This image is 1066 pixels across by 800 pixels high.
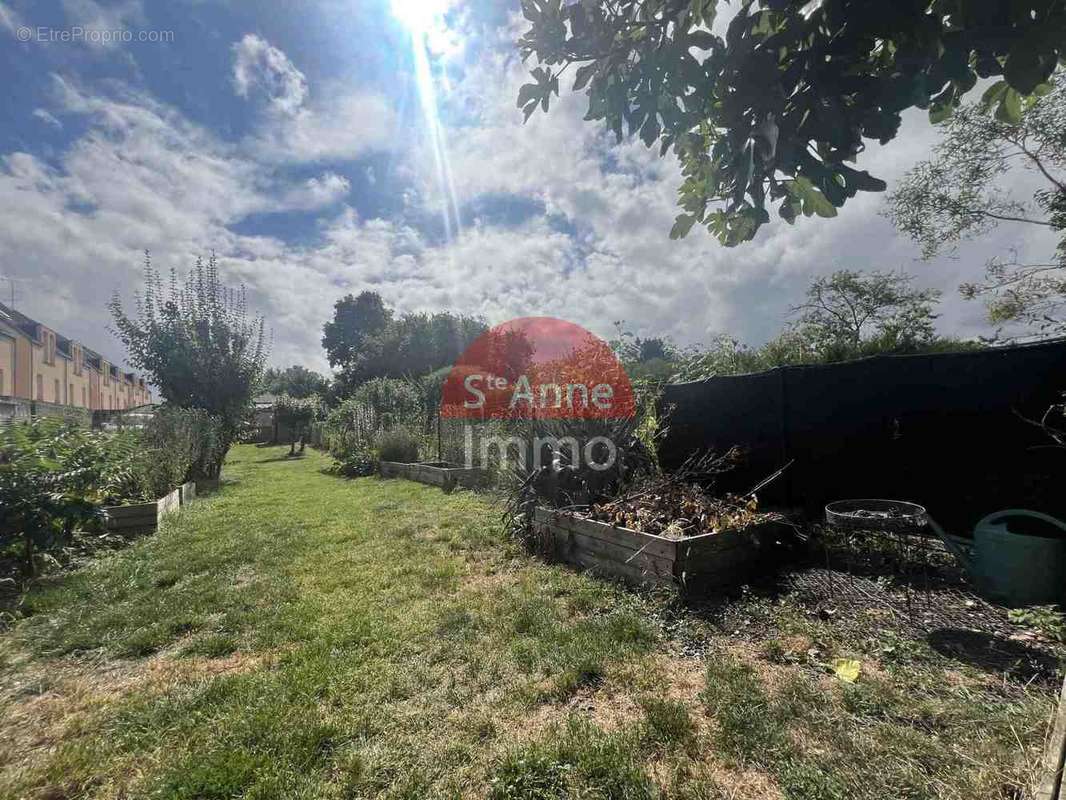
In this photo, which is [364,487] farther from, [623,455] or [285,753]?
[285,753]

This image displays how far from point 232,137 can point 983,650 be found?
23.7ft

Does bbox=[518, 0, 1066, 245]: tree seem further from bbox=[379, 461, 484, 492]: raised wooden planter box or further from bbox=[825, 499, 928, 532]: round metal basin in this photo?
bbox=[379, 461, 484, 492]: raised wooden planter box

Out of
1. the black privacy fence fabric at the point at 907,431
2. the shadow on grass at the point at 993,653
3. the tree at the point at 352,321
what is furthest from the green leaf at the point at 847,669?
the tree at the point at 352,321

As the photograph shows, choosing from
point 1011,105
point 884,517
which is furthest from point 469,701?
point 1011,105

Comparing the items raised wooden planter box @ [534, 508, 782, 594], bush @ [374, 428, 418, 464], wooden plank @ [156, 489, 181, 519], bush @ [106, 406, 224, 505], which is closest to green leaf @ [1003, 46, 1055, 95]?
raised wooden planter box @ [534, 508, 782, 594]

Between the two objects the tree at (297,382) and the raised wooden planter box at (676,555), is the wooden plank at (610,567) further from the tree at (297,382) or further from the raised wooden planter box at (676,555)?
the tree at (297,382)

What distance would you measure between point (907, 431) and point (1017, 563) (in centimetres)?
100

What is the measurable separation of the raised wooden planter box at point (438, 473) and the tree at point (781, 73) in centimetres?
600

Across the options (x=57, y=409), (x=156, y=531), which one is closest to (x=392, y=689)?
(x=156, y=531)

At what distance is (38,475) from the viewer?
10.6 ft

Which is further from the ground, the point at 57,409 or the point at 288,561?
the point at 57,409

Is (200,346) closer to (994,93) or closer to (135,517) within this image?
(135,517)

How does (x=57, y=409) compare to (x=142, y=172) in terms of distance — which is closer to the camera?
(x=142, y=172)

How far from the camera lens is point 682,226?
1.85 meters
